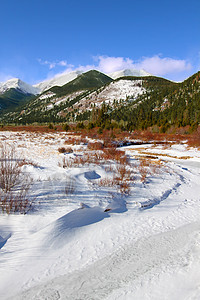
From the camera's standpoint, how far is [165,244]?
3318 mm

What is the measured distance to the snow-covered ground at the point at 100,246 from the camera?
2.29 meters

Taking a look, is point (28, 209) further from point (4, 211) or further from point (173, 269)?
point (173, 269)

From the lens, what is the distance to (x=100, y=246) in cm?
322

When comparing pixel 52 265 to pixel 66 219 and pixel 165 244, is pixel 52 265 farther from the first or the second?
pixel 165 244

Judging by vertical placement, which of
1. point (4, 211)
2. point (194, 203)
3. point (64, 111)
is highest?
point (64, 111)

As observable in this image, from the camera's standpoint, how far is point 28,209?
405 cm

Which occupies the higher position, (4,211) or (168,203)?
(4,211)

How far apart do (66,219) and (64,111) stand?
170136mm

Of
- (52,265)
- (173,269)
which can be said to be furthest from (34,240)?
(173,269)

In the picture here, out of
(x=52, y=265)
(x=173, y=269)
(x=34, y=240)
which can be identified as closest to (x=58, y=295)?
(x=52, y=265)

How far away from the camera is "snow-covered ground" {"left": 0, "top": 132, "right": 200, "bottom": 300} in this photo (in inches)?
90.3

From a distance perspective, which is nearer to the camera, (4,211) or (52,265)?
(52,265)

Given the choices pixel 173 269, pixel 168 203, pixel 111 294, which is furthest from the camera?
pixel 168 203

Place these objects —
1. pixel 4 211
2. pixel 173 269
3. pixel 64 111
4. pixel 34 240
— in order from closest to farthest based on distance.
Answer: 1. pixel 173 269
2. pixel 34 240
3. pixel 4 211
4. pixel 64 111
